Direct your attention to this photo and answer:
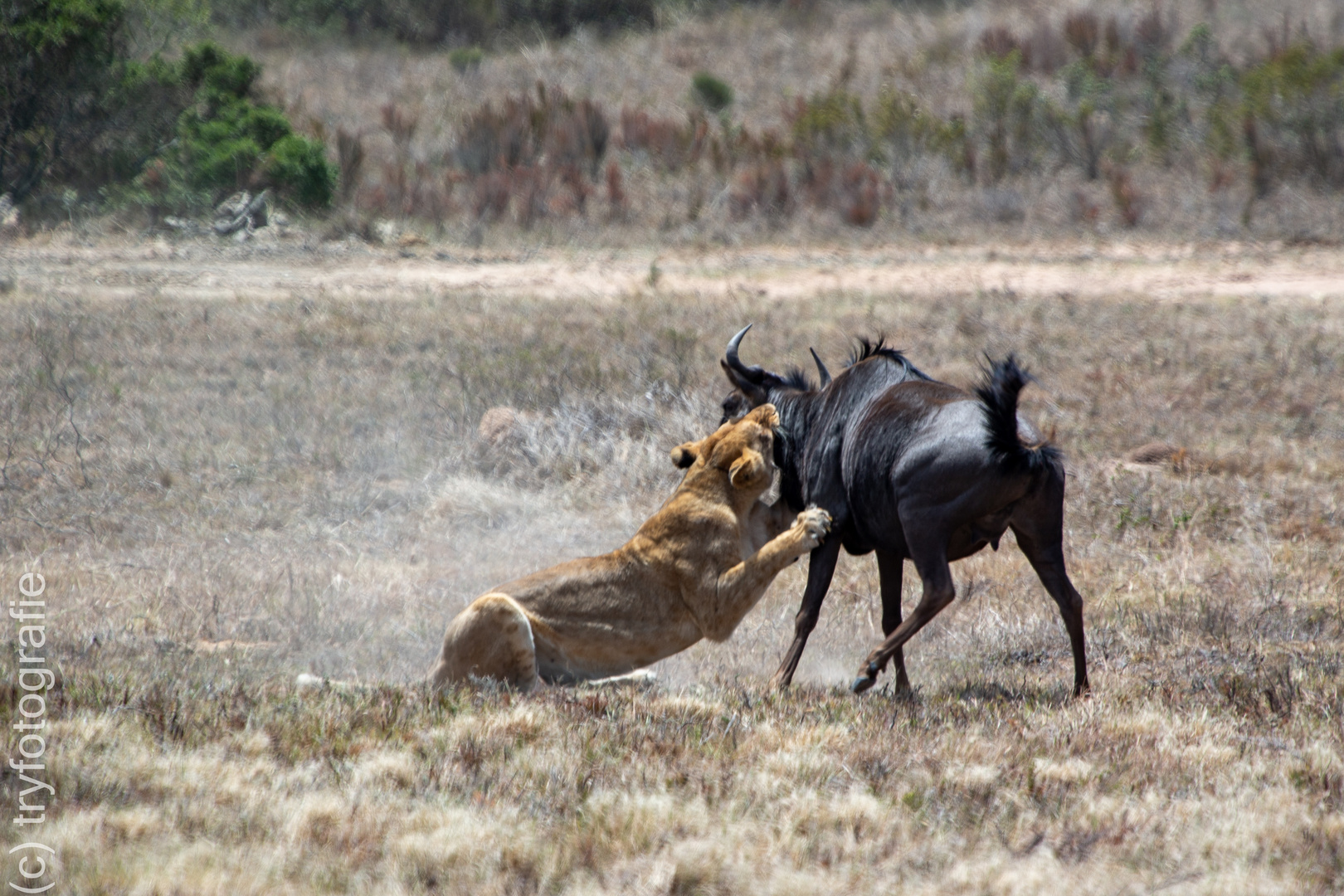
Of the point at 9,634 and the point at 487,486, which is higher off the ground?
the point at 9,634

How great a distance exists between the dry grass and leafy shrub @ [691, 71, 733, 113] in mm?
15477

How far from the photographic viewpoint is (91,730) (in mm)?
4684

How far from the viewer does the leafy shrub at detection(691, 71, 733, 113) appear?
3055 centimetres

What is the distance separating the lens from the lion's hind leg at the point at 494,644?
570 centimetres

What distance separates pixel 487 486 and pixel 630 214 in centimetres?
1345

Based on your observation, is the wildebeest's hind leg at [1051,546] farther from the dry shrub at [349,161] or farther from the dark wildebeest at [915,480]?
the dry shrub at [349,161]

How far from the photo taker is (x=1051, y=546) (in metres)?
5.59

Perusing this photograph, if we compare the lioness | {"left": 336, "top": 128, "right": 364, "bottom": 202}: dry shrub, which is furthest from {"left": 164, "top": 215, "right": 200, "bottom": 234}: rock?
the lioness

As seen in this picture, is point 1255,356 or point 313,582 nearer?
point 313,582

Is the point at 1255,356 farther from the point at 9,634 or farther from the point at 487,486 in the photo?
the point at 9,634

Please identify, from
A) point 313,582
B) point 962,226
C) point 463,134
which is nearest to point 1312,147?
point 962,226

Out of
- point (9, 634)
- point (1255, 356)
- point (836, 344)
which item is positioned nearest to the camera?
point (9, 634)

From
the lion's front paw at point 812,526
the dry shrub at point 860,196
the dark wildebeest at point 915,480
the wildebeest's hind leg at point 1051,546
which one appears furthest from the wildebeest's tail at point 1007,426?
the dry shrub at point 860,196

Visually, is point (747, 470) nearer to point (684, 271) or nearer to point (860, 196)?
point (684, 271)
